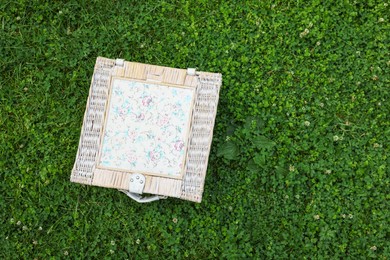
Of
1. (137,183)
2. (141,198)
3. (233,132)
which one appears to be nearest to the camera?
(137,183)

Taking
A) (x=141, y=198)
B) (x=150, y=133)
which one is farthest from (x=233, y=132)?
(x=141, y=198)

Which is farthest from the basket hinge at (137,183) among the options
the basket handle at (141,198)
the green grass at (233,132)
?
the green grass at (233,132)

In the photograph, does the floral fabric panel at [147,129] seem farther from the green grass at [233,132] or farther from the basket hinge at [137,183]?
the green grass at [233,132]

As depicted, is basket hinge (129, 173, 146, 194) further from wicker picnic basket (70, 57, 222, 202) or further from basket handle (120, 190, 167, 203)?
basket handle (120, 190, 167, 203)

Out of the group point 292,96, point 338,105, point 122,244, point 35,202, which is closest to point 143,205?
point 122,244

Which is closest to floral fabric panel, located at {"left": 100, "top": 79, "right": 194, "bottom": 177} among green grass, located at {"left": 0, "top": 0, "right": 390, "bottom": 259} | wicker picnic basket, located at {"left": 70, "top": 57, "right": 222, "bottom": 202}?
wicker picnic basket, located at {"left": 70, "top": 57, "right": 222, "bottom": 202}

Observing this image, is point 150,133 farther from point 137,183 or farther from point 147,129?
point 137,183

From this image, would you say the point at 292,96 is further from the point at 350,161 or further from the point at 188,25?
the point at 188,25
